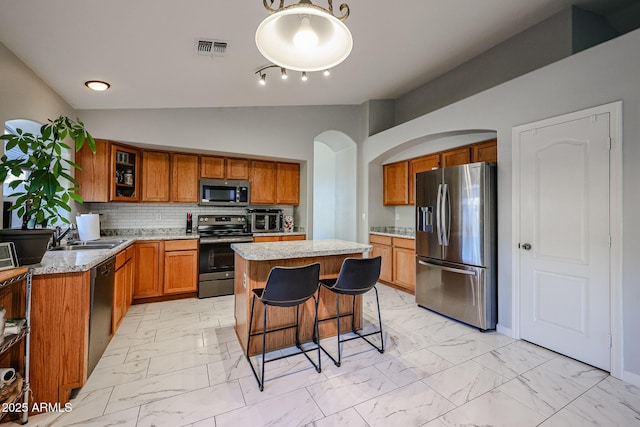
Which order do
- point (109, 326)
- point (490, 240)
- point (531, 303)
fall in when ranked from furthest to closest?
point (490, 240) → point (531, 303) → point (109, 326)

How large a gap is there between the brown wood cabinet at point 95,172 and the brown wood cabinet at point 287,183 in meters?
2.33

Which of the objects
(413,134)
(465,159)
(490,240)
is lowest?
(490,240)

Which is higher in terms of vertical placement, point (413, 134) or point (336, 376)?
point (413, 134)

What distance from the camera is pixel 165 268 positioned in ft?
12.6

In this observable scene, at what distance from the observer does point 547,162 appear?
8.44 feet

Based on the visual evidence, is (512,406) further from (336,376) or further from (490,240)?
(490,240)

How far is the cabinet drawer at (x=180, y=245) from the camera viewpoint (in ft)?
12.6

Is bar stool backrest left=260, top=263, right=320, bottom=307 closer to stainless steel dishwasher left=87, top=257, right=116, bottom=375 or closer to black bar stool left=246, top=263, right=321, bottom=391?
black bar stool left=246, top=263, right=321, bottom=391

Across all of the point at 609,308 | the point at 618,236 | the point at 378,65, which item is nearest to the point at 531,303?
the point at 609,308

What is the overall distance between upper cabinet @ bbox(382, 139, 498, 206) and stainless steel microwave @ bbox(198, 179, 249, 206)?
2.42 meters

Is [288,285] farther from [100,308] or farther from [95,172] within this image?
[95,172]

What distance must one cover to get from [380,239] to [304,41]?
3819 millimetres

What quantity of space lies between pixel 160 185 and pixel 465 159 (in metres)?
4.22

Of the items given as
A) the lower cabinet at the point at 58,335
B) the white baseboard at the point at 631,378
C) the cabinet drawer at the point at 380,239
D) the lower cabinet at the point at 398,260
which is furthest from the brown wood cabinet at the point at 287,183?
the white baseboard at the point at 631,378
